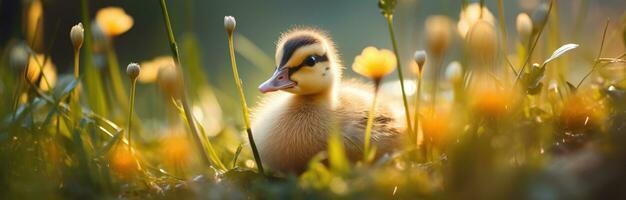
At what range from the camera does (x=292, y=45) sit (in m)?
2.38

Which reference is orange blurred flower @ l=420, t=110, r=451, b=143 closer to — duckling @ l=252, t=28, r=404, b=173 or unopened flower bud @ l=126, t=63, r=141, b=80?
duckling @ l=252, t=28, r=404, b=173

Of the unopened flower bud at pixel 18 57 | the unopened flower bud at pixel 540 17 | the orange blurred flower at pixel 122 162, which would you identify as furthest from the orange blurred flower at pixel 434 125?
the unopened flower bud at pixel 18 57

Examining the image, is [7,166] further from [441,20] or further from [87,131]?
[441,20]

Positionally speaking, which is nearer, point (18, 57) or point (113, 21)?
point (18, 57)

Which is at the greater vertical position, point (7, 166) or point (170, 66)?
point (170, 66)

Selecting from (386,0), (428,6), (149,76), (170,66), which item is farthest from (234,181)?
(428,6)

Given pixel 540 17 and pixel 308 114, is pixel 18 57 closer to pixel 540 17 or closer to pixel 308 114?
pixel 308 114

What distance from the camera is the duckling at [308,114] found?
7.29 ft

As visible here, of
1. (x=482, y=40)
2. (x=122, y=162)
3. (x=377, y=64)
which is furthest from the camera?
(x=377, y=64)

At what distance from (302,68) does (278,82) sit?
0.09 metres

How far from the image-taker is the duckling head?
7.66ft

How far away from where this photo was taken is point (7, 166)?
5.55ft

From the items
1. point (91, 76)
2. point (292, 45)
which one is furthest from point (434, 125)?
point (91, 76)

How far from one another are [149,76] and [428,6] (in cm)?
415
